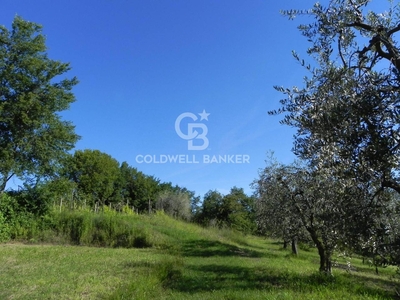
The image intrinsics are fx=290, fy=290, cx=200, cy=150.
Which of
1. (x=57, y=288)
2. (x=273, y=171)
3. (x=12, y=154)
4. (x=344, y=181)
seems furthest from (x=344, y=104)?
(x=12, y=154)

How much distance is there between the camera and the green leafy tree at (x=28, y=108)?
1636 cm

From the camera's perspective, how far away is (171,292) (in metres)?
7.27

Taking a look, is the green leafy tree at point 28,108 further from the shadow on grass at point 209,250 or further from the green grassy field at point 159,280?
the shadow on grass at point 209,250

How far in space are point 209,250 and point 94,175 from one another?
1082 inches

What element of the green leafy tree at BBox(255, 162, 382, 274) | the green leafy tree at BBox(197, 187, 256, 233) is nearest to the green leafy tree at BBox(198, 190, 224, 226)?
the green leafy tree at BBox(197, 187, 256, 233)

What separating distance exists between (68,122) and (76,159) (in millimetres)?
22008

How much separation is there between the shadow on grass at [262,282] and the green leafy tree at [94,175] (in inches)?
1239

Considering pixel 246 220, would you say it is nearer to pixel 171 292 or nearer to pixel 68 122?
pixel 68 122

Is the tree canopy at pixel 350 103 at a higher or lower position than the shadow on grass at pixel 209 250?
higher

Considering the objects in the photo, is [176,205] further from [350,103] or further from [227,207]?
[350,103]

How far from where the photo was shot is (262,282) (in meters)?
8.20

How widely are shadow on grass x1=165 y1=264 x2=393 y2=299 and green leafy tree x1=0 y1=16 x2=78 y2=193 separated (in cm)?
1208

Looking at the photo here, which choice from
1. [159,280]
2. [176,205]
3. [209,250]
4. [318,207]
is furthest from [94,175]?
[318,207]

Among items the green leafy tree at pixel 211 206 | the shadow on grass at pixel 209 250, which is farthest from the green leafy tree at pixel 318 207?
the green leafy tree at pixel 211 206
